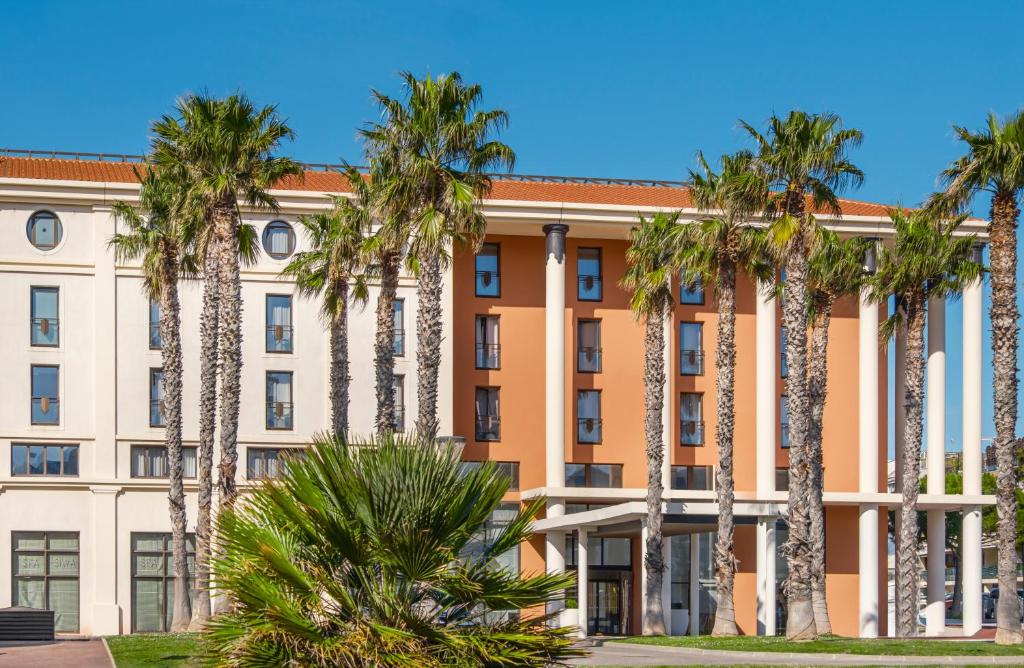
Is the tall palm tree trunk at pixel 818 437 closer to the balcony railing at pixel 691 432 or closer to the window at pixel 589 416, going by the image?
the balcony railing at pixel 691 432

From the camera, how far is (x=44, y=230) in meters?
50.4

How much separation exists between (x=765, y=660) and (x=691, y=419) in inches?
1063

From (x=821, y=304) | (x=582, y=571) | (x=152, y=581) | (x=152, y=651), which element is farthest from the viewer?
(x=152, y=581)

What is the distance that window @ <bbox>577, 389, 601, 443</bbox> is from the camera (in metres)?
54.2

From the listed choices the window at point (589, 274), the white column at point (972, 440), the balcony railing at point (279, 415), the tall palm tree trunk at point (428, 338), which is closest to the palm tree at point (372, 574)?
the tall palm tree trunk at point (428, 338)

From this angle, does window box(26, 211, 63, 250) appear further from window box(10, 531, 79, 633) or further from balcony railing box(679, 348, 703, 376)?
balcony railing box(679, 348, 703, 376)

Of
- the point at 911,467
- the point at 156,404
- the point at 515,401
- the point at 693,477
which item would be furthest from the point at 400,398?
the point at 911,467

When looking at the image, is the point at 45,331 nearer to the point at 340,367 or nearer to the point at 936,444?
the point at 340,367

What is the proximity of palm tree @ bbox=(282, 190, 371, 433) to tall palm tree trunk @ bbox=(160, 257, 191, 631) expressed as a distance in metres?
4.14

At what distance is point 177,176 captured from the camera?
3888cm

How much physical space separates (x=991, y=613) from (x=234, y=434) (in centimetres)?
5829

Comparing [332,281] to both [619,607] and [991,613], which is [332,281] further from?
[991,613]

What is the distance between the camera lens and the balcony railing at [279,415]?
169 feet

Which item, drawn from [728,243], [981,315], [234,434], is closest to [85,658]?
[234,434]
